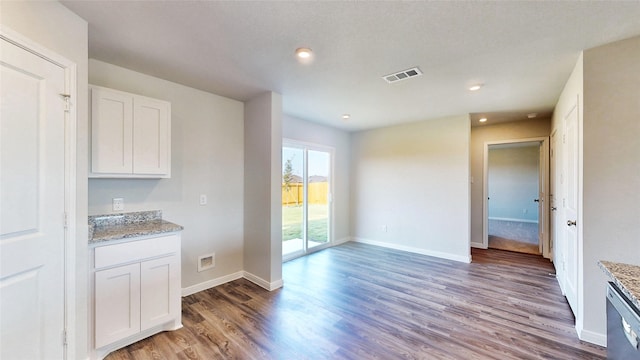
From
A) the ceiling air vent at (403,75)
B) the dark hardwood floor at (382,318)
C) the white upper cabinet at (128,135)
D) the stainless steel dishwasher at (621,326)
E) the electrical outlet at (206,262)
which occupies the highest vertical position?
the ceiling air vent at (403,75)

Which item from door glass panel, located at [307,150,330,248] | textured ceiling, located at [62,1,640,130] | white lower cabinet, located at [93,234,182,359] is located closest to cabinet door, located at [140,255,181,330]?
white lower cabinet, located at [93,234,182,359]

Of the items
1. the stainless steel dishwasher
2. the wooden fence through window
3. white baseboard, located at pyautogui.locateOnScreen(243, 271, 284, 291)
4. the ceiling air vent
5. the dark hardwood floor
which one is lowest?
the dark hardwood floor

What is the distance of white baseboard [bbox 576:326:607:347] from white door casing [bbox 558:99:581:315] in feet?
0.97

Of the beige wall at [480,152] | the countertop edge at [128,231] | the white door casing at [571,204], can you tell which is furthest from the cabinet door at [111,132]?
the beige wall at [480,152]

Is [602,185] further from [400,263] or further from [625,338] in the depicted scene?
[400,263]

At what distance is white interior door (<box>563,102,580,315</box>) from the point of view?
2.42 meters

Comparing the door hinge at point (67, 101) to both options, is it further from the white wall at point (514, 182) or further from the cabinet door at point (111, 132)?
the white wall at point (514, 182)

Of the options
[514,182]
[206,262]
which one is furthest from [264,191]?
[514,182]

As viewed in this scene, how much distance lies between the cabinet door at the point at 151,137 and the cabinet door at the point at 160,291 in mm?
909

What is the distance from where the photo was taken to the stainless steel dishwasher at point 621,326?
38.5 inches

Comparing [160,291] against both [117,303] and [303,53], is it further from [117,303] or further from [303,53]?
[303,53]

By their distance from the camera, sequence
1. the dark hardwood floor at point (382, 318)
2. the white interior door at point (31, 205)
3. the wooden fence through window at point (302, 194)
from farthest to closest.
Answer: the wooden fence through window at point (302, 194) < the dark hardwood floor at point (382, 318) < the white interior door at point (31, 205)

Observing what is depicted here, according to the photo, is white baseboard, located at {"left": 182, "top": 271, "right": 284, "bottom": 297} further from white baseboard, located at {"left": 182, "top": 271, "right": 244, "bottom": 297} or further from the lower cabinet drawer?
the lower cabinet drawer

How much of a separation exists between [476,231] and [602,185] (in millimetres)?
3451
